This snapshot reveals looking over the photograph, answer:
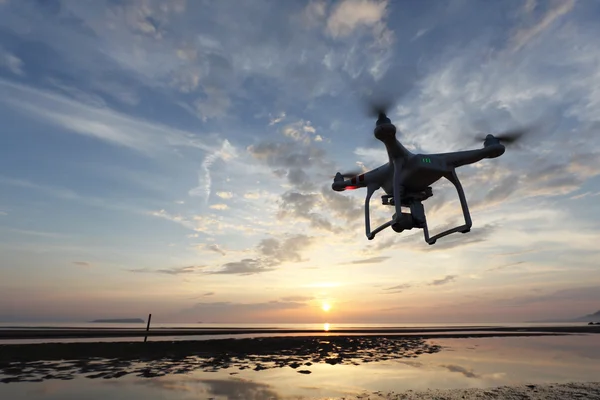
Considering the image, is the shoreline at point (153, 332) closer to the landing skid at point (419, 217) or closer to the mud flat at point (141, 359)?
the mud flat at point (141, 359)

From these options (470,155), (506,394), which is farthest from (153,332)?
(470,155)

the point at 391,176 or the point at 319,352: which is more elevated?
the point at 391,176

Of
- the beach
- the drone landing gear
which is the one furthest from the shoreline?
the drone landing gear

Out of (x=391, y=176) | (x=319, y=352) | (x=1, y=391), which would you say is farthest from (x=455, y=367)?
(x=1, y=391)

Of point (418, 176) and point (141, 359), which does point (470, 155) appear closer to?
point (418, 176)

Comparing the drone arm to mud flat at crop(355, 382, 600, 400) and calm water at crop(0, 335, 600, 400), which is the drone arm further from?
calm water at crop(0, 335, 600, 400)

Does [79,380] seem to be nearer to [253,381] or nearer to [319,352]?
[253,381]
